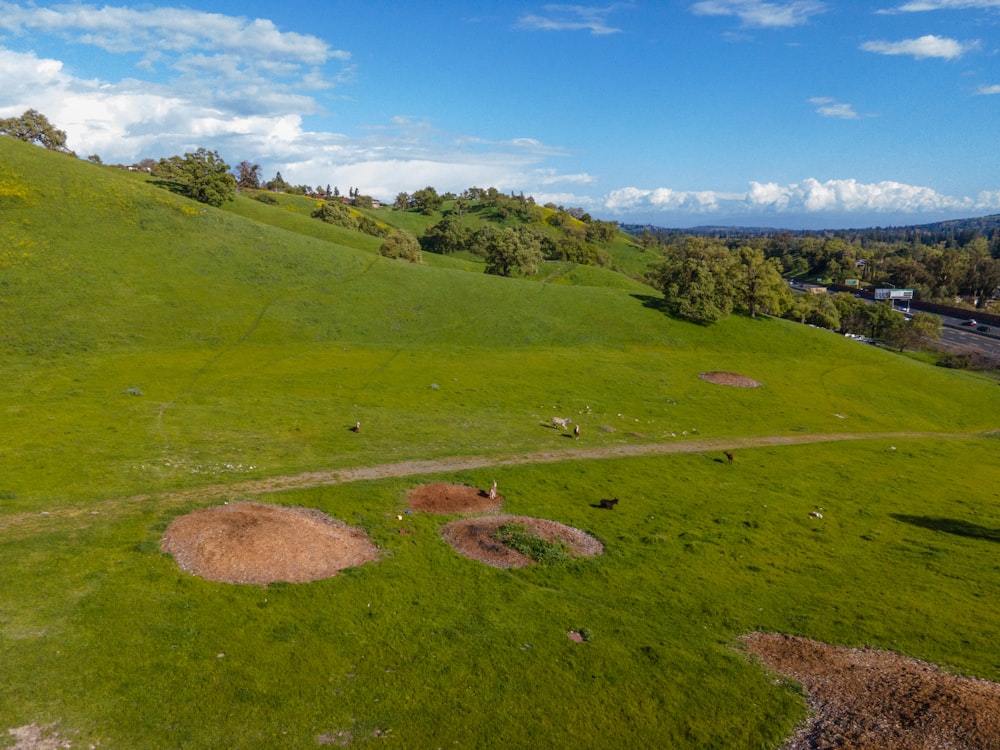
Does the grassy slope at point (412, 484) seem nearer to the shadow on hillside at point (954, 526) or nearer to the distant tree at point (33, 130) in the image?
the shadow on hillside at point (954, 526)

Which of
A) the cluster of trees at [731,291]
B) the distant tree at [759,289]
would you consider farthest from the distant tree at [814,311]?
the distant tree at [759,289]

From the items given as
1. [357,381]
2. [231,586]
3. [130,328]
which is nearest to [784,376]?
[357,381]

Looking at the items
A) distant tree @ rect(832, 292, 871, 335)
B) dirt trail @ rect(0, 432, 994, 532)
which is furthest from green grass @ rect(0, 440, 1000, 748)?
distant tree @ rect(832, 292, 871, 335)

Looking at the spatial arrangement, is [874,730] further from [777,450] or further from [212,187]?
[212,187]

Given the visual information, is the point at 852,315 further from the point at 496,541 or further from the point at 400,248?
the point at 496,541

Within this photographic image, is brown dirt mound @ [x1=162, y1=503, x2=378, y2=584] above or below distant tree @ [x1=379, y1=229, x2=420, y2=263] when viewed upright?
below

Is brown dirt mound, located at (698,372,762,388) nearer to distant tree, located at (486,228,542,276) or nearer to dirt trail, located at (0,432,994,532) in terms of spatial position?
dirt trail, located at (0,432,994,532)

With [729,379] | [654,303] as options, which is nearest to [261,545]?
[729,379]
